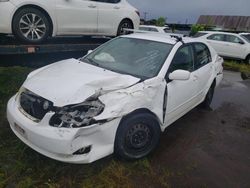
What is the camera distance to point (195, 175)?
3406 mm

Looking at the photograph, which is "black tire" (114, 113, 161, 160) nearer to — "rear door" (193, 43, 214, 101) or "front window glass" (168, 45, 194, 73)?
"front window glass" (168, 45, 194, 73)

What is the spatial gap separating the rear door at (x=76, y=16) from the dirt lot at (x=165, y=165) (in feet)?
6.40

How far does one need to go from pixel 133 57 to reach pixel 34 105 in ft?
5.42

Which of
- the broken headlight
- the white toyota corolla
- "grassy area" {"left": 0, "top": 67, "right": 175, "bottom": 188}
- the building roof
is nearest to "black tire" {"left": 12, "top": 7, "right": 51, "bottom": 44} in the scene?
the white toyota corolla

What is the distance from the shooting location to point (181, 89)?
4047mm

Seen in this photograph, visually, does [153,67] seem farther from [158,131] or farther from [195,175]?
[195,175]

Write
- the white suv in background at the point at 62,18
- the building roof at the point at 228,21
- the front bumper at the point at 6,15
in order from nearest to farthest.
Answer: the front bumper at the point at 6,15 < the white suv in background at the point at 62,18 < the building roof at the point at 228,21

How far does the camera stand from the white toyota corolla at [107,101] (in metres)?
2.86

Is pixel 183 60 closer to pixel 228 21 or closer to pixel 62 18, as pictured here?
pixel 62 18

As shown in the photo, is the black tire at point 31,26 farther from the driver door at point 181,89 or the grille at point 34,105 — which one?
the driver door at point 181,89

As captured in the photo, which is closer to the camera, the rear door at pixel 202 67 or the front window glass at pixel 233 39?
the rear door at pixel 202 67

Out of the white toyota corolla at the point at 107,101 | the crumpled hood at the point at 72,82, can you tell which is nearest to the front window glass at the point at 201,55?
the white toyota corolla at the point at 107,101

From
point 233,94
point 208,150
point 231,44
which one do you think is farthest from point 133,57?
point 231,44

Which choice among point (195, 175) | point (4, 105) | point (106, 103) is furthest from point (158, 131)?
point (4, 105)
